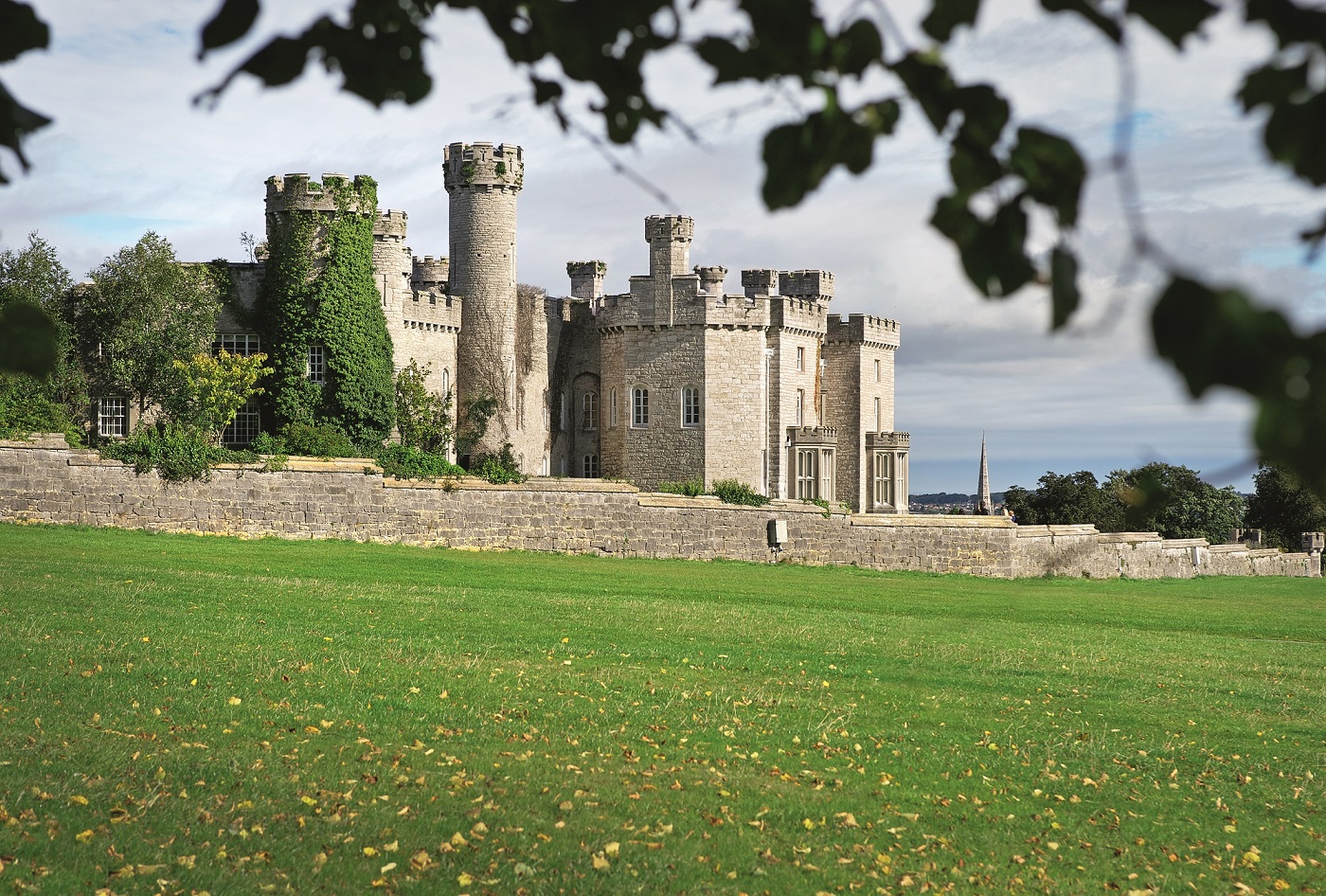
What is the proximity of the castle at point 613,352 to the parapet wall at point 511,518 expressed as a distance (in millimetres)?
9609

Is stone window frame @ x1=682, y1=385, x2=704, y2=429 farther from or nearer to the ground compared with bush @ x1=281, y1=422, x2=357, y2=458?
farther from the ground

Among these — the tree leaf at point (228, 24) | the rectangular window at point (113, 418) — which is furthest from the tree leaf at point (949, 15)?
the rectangular window at point (113, 418)

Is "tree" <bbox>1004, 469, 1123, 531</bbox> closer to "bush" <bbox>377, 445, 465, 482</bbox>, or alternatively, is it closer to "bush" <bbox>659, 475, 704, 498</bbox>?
"bush" <bbox>659, 475, 704, 498</bbox>

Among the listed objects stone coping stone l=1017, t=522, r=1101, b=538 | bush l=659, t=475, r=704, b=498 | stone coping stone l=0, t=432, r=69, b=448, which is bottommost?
stone coping stone l=1017, t=522, r=1101, b=538

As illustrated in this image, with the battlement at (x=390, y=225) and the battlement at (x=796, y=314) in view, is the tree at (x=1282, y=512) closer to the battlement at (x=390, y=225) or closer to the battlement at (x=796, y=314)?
the battlement at (x=796, y=314)

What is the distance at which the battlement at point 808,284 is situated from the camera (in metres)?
49.9

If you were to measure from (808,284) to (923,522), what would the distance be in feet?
59.7

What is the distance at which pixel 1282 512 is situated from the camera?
60.7 metres

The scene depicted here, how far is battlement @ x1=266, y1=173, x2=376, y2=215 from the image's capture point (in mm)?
34438

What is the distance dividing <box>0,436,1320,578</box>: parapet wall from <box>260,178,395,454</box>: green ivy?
6.55 metres

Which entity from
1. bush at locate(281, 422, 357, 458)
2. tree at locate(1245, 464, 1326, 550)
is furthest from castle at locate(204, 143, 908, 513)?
tree at locate(1245, 464, 1326, 550)

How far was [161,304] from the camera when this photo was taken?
33688 mm

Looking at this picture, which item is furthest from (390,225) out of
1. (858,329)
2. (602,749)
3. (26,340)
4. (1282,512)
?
(1282,512)

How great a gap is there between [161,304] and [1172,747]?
29276mm
